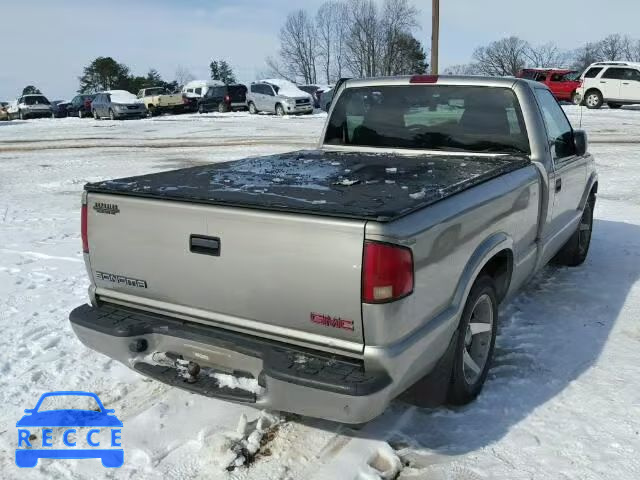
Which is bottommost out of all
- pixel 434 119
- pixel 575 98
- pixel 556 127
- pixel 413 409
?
pixel 413 409

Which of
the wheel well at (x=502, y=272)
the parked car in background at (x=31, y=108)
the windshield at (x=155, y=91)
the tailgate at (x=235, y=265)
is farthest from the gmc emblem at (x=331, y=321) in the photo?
the parked car in background at (x=31, y=108)

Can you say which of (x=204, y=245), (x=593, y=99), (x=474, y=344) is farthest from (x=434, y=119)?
(x=593, y=99)

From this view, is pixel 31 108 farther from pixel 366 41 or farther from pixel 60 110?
pixel 366 41

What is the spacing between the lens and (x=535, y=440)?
3.09m

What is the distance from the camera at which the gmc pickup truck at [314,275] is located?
8.34ft

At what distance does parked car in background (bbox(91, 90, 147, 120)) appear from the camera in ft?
110

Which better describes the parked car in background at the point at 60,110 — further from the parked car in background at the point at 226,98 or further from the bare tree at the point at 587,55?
the bare tree at the point at 587,55

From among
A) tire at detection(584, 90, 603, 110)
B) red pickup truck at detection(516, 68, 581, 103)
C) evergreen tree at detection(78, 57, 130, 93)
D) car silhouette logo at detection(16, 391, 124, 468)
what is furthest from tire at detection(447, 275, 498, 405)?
evergreen tree at detection(78, 57, 130, 93)

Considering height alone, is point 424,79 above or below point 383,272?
above

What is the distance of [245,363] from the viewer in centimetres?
281

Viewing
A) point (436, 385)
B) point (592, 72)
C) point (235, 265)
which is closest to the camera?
point (235, 265)

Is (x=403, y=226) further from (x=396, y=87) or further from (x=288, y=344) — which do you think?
(x=396, y=87)

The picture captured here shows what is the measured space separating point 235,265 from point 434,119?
2.57 meters

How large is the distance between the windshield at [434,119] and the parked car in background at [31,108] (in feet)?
138
